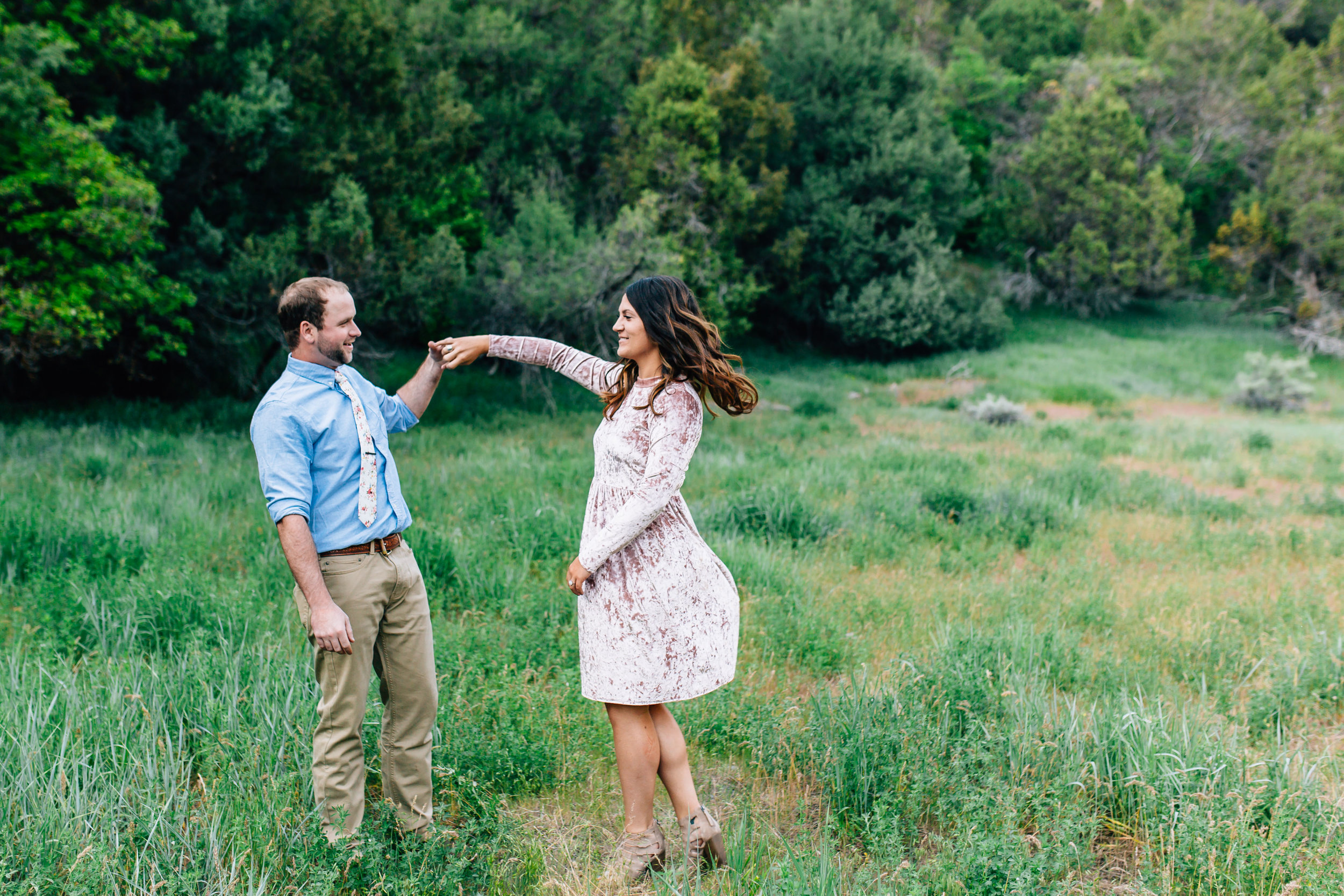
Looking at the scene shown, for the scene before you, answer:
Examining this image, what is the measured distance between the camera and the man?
2.74 meters

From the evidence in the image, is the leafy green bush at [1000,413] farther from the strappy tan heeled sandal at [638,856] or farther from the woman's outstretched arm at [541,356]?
the strappy tan heeled sandal at [638,856]

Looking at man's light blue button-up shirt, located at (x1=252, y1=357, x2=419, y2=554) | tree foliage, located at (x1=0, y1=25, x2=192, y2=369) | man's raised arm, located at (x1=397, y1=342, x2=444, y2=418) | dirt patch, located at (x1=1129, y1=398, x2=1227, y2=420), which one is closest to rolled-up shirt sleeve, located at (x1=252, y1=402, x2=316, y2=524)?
man's light blue button-up shirt, located at (x1=252, y1=357, x2=419, y2=554)

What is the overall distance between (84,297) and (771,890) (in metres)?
12.2

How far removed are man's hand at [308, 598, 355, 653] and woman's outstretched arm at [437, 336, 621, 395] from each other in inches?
40.8

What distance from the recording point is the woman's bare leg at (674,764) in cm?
308

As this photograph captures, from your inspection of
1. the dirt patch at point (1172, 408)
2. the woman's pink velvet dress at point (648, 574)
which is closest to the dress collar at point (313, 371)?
the woman's pink velvet dress at point (648, 574)

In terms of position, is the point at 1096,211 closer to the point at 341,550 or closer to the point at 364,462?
the point at 364,462

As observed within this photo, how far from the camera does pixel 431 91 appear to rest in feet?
65.1

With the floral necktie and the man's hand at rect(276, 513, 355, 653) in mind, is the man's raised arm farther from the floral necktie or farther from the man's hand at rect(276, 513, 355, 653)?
the man's hand at rect(276, 513, 355, 653)

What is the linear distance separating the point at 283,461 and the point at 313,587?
1.36ft

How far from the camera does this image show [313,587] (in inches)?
107

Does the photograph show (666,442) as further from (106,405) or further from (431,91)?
(431,91)

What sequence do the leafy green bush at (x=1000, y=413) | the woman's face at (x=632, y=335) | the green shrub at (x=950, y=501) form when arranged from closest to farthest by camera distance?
1. the woman's face at (x=632, y=335)
2. the green shrub at (x=950, y=501)
3. the leafy green bush at (x=1000, y=413)

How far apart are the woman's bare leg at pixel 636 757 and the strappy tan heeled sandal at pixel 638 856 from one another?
3 cm
